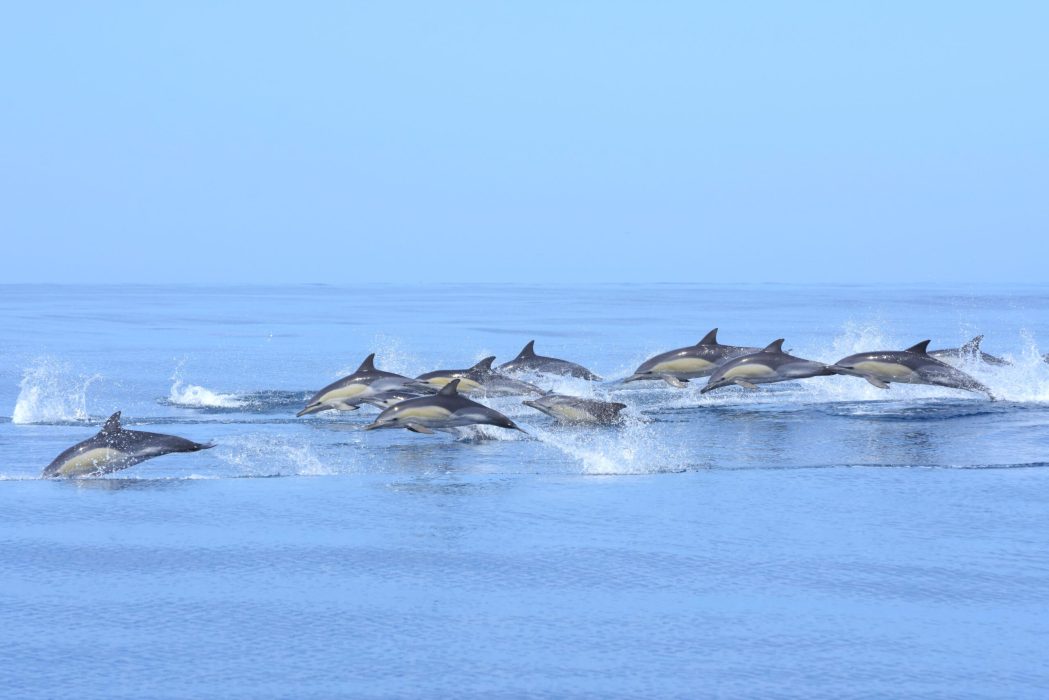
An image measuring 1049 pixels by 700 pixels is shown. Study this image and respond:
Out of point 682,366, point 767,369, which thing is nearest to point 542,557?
point 767,369

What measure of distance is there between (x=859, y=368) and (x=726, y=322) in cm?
3564

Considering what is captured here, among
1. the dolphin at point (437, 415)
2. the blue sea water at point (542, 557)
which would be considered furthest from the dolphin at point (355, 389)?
the dolphin at point (437, 415)

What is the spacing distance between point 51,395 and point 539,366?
307 inches

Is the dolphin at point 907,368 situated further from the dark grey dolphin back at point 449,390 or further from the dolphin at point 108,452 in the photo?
the dolphin at point 108,452

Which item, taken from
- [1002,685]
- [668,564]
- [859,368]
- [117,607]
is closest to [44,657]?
[117,607]

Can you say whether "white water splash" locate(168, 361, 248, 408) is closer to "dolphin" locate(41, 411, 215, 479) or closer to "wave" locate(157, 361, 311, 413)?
"wave" locate(157, 361, 311, 413)

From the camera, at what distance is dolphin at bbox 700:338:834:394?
18.1 m

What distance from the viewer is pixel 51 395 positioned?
2064 cm

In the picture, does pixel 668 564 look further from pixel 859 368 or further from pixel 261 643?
pixel 859 368

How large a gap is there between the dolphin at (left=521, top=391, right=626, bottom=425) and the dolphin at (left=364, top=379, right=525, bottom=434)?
6.53ft


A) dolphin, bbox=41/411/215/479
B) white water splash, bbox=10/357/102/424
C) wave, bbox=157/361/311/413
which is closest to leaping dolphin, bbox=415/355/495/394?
wave, bbox=157/361/311/413

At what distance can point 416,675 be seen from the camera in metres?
6.67

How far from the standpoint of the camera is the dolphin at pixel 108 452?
40.5 feet

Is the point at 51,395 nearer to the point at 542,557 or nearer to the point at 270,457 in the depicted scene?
the point at 270,457
